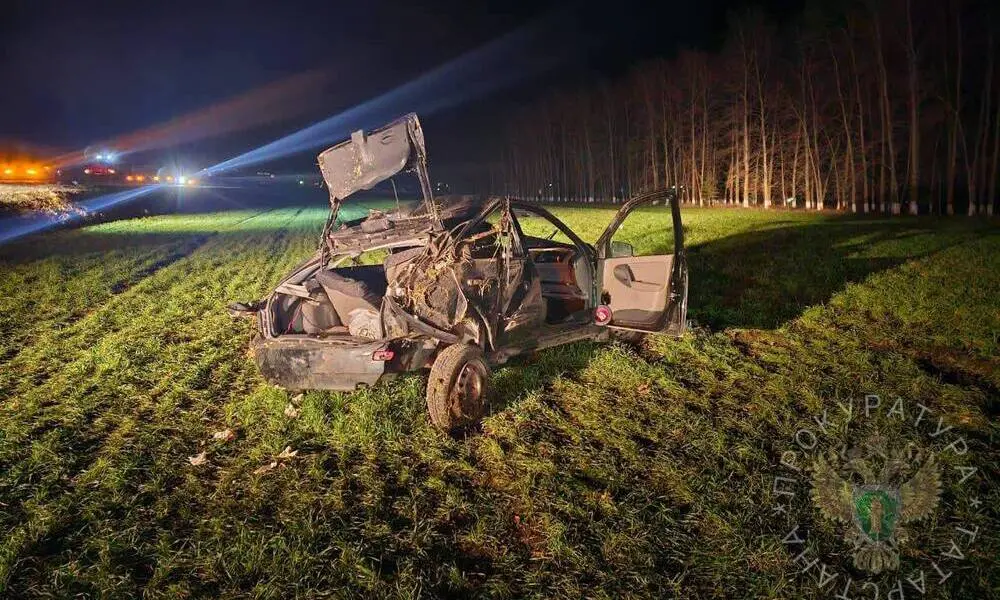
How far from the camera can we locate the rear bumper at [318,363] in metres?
4.18

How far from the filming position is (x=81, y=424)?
454 centimetres

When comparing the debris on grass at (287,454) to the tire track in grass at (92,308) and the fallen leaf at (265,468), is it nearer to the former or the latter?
the fallen leaf at (265,468)

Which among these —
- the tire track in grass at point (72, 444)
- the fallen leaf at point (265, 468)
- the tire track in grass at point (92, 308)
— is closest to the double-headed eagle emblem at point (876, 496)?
the fallen leaf at point (265, 468)

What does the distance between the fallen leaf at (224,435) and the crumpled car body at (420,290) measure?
0.54 m

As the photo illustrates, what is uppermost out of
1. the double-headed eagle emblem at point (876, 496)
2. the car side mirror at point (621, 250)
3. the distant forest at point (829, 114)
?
the distant forest at point (829, 114)

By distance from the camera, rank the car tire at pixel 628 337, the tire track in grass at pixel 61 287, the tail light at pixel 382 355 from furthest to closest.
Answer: the tire track in grass at pixel 61 287
the car tire at pixel 628 337
the tail light at pixel 382 355

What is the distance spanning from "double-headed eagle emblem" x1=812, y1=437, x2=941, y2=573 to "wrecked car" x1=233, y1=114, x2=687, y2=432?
7.59ft

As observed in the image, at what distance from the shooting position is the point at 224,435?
435 cm

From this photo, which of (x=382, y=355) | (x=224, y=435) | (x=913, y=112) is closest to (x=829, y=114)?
(x=913, y=112)

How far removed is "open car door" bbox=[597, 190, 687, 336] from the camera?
566 centimetres

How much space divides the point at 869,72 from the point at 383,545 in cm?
3700

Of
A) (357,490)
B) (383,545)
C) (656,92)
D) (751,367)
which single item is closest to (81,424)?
(357,490)

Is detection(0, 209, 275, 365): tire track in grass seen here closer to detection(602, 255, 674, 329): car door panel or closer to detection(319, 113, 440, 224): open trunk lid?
detection(319, 113, 440, 224): open trunk lid

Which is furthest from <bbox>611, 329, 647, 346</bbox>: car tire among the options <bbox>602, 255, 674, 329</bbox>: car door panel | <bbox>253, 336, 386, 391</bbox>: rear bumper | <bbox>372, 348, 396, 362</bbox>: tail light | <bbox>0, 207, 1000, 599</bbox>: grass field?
<bbox>253, 336, 386, 391</bbox>: rear bumper
